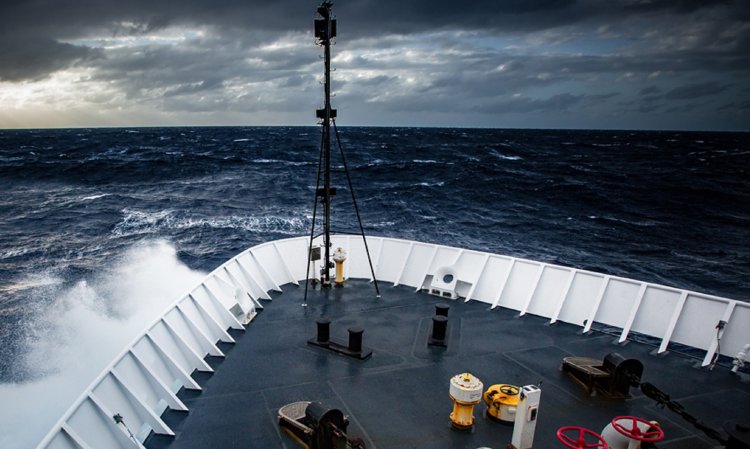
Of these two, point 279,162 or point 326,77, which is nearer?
point 326,77

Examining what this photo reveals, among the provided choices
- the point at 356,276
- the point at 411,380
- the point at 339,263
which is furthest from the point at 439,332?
the point at 356,276

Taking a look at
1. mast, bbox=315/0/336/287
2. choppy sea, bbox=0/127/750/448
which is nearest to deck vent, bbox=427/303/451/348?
mast, bbox=315/0/336/287

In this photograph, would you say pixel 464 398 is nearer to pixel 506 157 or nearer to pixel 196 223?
pixel 196 223

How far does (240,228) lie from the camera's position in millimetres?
35906

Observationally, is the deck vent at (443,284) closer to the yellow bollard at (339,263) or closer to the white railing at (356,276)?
the white railing at (356,276)

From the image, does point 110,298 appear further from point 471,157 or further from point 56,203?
point 471,157

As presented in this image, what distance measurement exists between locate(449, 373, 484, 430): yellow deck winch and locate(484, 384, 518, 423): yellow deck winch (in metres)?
0.49

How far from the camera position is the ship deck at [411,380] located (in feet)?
25.2

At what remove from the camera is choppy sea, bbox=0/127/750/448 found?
1639 centimetres

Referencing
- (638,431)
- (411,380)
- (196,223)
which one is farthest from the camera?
(196,223)

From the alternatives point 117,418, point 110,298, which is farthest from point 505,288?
point 110,298

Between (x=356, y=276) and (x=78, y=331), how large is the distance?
10428 mm

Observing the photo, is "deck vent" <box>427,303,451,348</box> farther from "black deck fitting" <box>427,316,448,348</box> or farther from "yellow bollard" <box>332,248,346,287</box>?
"yellow bollard" <box>332,248,346,287</box>

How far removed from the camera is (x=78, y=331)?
1644cm
